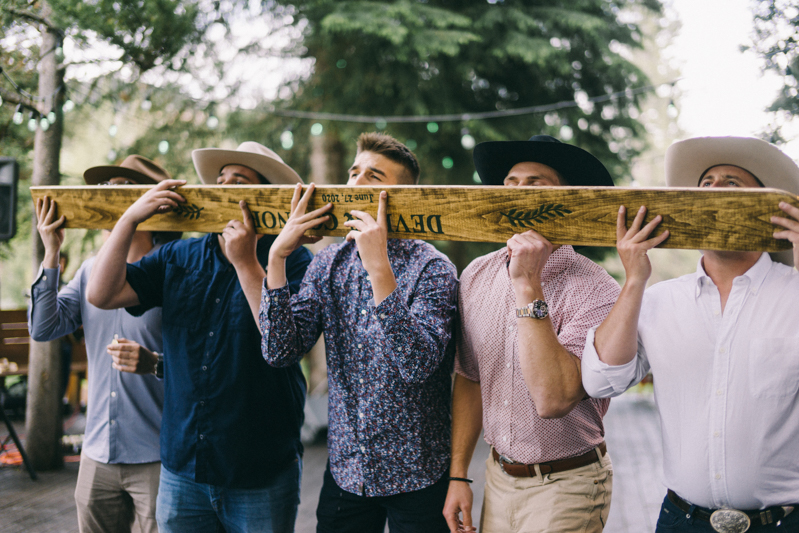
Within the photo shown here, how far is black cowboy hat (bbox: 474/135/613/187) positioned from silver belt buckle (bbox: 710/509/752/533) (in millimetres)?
952

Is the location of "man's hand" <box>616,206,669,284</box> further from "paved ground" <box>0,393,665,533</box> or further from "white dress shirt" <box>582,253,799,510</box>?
"paved ground" <box>0,393,665,533</box>

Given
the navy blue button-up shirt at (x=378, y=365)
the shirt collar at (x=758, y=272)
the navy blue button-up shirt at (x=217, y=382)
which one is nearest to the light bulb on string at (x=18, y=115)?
the navy blue button-up shirt at (x=217, y=382)

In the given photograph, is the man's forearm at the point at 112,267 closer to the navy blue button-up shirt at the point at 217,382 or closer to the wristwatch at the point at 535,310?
the navy blue button-up shirt at the point at 217,382

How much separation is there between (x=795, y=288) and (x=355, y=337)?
128 centimetres

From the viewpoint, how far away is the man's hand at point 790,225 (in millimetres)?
1273

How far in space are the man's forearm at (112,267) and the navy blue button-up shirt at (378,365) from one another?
56 centimetres

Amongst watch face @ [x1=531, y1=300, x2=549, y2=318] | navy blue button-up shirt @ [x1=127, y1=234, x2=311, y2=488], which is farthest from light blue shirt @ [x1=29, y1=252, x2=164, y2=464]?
watch face @ [x1=531, y1=300, x2=549, y2=318]

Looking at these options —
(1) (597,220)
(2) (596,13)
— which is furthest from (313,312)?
(2) (596,13)

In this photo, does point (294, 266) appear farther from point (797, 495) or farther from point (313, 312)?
point (797, 495)

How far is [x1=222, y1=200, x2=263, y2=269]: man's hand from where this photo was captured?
182 cm

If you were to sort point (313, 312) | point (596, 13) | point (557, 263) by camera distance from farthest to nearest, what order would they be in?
point (596, 13), point (313, 312), point (557, 263)

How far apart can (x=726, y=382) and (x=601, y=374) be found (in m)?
0.32

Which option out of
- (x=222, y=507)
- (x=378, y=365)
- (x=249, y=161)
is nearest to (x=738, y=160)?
(x=378, y=365)

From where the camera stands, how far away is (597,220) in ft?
4.75
